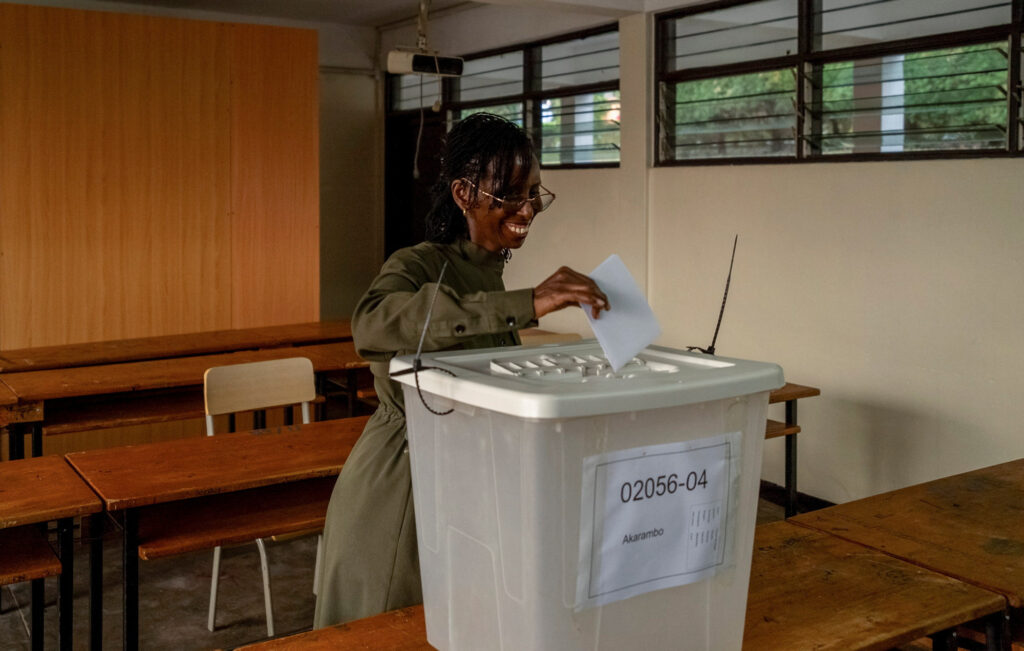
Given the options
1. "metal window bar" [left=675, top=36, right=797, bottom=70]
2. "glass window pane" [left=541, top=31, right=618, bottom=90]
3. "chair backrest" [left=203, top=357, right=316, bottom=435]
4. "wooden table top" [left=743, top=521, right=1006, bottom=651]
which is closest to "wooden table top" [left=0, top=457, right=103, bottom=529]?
"chair backrest" [left=203, top=357, right=316, bottom=435]

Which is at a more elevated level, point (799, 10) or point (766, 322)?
point (799, 10)

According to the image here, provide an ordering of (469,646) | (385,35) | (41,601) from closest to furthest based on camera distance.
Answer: (469,646), (41,601), (385,35)

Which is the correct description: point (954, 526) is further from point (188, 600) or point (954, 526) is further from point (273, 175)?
point (273, 175)

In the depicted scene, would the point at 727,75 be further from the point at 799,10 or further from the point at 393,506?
the point at 393,506

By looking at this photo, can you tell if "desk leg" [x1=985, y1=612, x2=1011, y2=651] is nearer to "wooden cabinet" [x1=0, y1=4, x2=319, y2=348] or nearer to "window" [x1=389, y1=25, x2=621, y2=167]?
"window" [x1=389, y1=25, x2=621, y2=167]

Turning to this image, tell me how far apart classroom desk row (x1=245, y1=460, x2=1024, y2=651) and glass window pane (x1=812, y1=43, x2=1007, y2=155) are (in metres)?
2.07

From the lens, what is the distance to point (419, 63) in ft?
18.2

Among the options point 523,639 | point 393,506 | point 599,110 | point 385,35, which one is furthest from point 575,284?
point 385,35

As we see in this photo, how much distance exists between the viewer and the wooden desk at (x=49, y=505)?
7.05 feet

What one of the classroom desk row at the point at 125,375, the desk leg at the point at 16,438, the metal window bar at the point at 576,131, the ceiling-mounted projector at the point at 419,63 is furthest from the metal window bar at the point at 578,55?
the desk leg at the point at 16,438

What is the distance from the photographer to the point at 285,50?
17.9 feet

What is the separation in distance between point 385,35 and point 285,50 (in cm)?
247

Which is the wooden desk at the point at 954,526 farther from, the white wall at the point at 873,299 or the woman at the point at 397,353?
the white wall at the point at 873,299

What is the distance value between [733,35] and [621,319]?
159 inches
